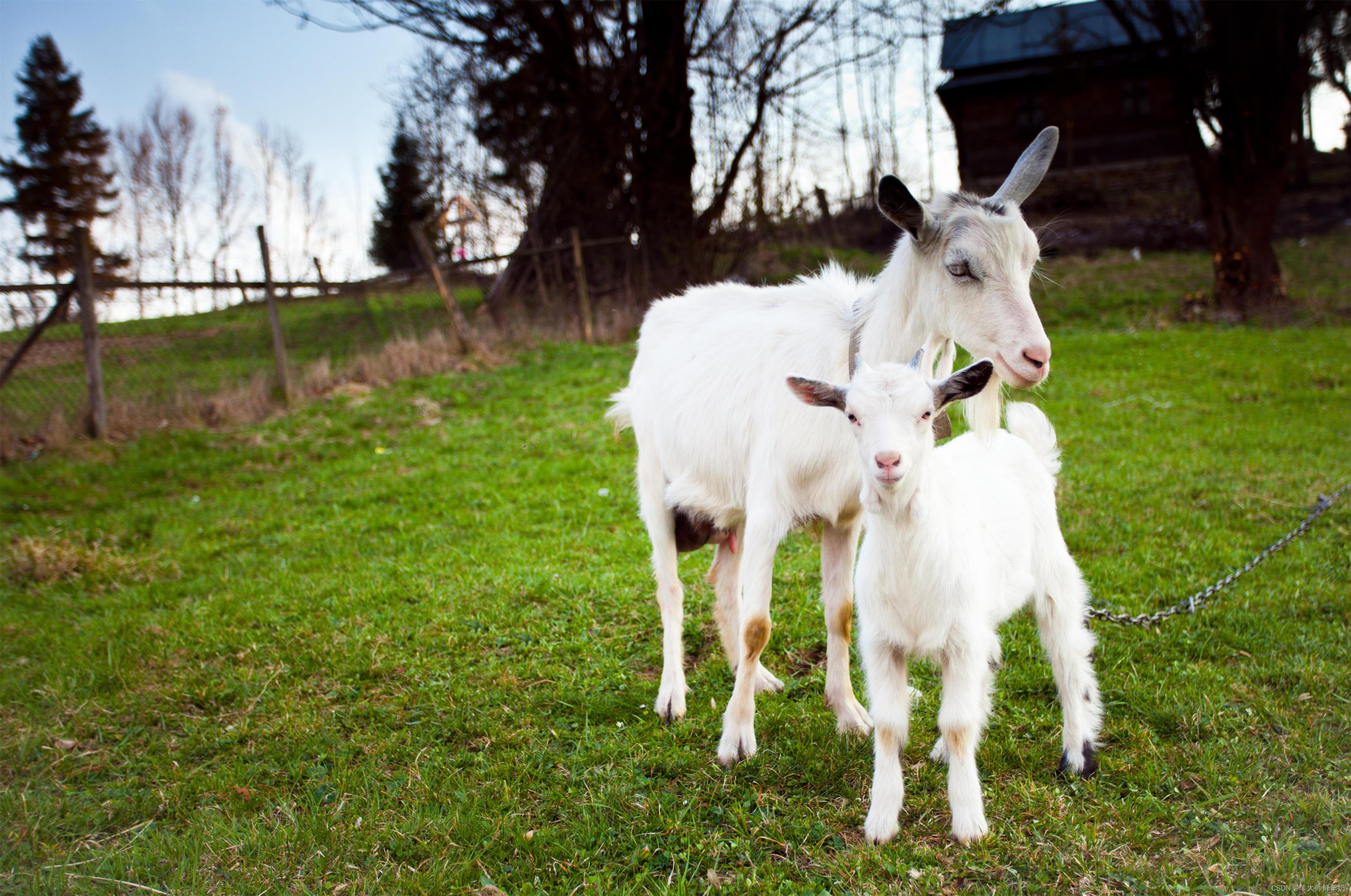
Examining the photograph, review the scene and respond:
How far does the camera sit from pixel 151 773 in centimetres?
334

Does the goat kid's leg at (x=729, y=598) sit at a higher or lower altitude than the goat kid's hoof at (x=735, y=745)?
higher

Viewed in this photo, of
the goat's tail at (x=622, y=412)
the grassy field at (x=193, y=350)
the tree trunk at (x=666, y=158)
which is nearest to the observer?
the goat's tail at (x=622, y=412)

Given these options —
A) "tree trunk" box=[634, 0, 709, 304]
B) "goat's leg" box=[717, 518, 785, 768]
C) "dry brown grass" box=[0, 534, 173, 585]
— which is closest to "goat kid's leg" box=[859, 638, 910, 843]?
"goat's leg" box=[717, 518, 785, 768]

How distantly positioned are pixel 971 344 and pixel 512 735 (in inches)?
92.1

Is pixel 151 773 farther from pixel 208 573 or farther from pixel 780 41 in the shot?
pixel 780 41

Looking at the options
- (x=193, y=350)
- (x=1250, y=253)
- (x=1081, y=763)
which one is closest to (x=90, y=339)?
(x=193, y=350)

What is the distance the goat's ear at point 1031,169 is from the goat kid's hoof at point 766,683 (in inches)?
86.6

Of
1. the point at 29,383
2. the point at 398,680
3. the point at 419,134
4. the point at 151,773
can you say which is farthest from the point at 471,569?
the point at 419,134

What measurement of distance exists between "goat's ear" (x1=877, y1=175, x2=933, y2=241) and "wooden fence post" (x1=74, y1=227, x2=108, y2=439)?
366 inches

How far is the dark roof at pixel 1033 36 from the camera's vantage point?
13.6 metres

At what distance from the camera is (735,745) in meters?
3.20

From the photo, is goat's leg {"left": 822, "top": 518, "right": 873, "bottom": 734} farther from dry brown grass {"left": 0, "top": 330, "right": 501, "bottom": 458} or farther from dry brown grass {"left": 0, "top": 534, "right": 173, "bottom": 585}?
dry brown grass {"left": 0, "top": 330, "right": 501, "bottom": 458}

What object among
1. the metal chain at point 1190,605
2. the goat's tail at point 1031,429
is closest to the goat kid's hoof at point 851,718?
the metal chain at point 1190,605

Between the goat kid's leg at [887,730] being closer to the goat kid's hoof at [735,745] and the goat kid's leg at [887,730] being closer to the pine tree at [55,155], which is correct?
the goat kid's hoof at [735,745]
